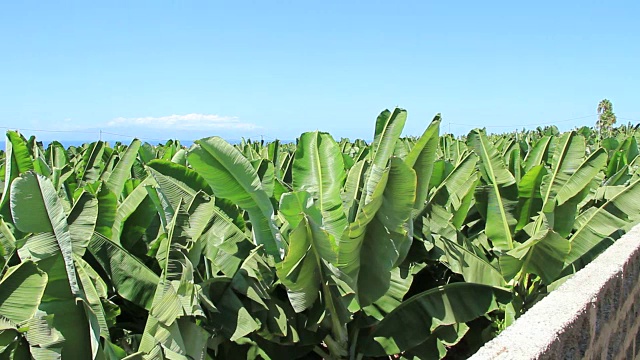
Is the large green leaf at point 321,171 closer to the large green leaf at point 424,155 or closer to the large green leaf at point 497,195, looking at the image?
the large green leaf at point 424,155

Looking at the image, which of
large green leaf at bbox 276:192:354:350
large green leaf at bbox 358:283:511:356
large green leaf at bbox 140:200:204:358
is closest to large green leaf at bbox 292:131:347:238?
large green leaf at bbox 276:192:354:350

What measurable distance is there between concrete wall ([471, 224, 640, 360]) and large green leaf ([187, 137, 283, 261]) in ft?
3.35

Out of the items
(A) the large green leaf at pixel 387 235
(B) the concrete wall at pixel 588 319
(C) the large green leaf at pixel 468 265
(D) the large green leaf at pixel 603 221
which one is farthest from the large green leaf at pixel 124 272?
(D) the large green leaf at pixel 603 221

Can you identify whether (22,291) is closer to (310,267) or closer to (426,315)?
(310,267)

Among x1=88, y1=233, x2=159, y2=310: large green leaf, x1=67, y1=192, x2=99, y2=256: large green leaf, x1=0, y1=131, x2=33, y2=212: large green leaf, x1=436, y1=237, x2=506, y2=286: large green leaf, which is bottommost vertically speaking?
x1=436, y1=237, x2=506, y2=286: large green leaf

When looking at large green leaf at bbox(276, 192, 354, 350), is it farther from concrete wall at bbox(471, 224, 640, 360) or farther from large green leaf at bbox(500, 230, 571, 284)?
large green leaf at bbox(500, 230, 571, 284)

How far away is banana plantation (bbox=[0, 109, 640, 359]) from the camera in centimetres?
164

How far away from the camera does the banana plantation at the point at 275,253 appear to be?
1.64 metres

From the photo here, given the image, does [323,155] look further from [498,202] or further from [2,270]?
[2,270]

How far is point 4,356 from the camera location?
160 centimetres

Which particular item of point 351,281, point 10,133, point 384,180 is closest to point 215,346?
point 351,281

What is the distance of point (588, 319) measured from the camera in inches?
86.7

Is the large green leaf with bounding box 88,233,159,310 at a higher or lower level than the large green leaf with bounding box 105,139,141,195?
lower

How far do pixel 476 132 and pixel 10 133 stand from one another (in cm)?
281
